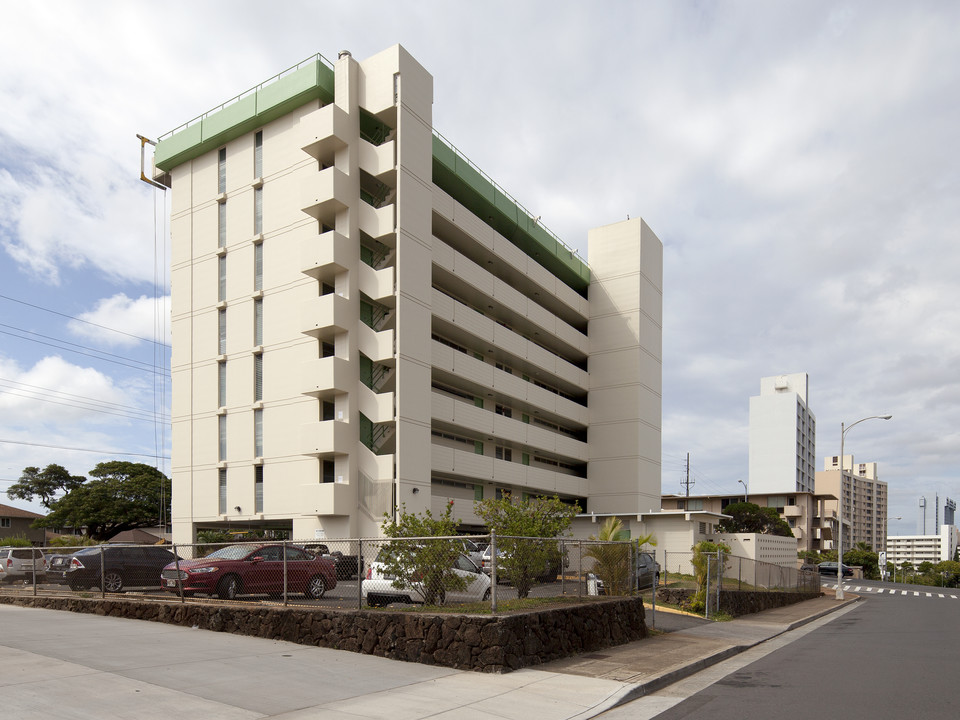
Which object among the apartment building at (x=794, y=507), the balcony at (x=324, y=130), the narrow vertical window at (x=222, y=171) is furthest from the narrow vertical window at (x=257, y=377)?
the apartment building at (x=794, y=507)

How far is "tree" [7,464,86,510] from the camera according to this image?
83.7 metres

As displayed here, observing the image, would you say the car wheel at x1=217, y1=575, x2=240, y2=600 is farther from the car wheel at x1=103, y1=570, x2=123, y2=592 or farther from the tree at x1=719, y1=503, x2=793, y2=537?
the tree at x1=719, y1=503, x2=793, y2=537

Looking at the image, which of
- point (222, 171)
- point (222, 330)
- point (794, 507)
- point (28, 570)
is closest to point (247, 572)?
point (28, 570)

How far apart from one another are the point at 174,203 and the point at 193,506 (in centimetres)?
1803

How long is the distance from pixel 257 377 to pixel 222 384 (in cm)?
295

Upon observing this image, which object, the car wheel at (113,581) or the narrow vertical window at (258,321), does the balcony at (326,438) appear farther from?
the car wheel at (113,581)

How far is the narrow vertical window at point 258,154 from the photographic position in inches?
1636

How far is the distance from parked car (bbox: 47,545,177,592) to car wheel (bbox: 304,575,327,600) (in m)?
4.89

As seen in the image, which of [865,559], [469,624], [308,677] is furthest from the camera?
[865,559]

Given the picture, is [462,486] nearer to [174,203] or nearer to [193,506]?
[193,506]

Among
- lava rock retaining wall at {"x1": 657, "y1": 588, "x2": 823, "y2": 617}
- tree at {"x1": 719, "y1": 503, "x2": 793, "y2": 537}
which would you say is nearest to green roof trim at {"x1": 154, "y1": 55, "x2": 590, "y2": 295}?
lava rock retaining wall at {"x1": 657, "y1": 588, "x2": 823, "y2": 617}

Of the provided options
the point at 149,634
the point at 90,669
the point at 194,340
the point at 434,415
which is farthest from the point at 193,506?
the point at 90,669

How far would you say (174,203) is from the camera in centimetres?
4575

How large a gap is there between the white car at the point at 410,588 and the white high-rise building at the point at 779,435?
423 ft
